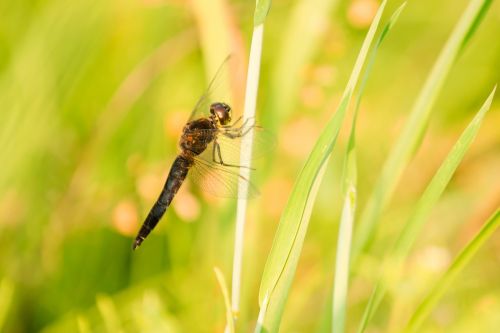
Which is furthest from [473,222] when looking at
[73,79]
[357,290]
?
[73,79]

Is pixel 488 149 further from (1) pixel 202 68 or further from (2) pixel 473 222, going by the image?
(1) pixel 202 68

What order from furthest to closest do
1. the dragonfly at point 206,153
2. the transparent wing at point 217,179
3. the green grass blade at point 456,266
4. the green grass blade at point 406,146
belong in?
1. the dragonfly at point 206,153
2. the transparent wing at point 217,179
3. the green grass blade at point 406,146
4. the green grass blade at point 456,266

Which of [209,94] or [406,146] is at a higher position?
[209,94]

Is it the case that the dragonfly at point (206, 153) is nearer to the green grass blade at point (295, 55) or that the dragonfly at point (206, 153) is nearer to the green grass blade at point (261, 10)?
the green grass blade at point (295, 55)

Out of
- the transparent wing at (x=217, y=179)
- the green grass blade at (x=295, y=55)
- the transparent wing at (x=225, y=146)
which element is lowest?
the transparent wing at (x=217, y=179)

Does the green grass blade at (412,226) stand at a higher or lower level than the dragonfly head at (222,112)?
lower

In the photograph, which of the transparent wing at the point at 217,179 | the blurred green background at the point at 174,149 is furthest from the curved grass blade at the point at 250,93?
the blurred green background at the point at 174,149

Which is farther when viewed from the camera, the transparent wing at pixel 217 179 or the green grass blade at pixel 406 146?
the transparent wing at pixel 217 179

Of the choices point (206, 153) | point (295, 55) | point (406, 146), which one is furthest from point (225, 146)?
point (406, 146)

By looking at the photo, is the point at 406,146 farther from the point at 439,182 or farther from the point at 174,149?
the point at 174,149
